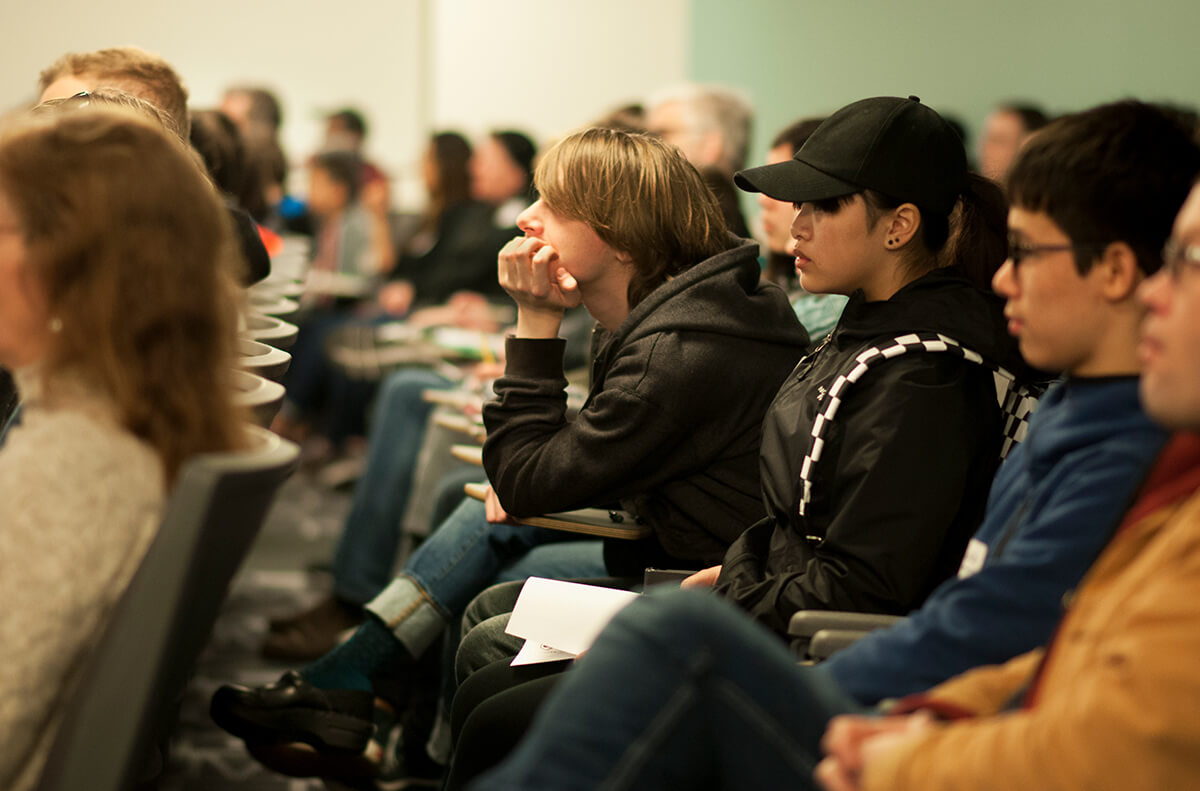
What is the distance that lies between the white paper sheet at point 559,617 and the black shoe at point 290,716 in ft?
2.18

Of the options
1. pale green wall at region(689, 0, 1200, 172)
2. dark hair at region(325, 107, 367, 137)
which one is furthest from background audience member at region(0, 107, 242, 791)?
dark hair at region(325, 107, 367, 137)

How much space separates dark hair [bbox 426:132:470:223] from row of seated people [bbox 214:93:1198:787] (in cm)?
368

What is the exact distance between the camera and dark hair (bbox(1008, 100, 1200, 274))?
1279mm

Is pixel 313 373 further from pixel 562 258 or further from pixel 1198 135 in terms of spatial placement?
pixel 1198 135

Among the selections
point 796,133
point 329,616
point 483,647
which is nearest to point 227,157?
point 329,616

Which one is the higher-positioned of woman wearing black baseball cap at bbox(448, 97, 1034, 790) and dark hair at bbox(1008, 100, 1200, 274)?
dark hair at bbox(1008, 100, 1200, 274)

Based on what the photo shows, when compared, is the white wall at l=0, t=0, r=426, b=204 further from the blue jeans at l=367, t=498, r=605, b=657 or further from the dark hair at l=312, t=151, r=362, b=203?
the blue jeans at l=367, t=498, r=605, b=657

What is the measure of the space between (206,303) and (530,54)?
24.3 ft

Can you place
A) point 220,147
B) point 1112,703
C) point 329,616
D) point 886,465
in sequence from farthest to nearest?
point 220,147
point 329,616
point 886,465
point 1112,703

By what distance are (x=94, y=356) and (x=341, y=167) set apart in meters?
5.93

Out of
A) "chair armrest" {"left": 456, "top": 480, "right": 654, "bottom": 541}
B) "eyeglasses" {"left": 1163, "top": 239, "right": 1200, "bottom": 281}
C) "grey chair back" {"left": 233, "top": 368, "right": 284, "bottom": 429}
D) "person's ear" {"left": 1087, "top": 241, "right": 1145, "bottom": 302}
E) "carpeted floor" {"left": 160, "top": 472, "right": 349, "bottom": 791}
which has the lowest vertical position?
"carpeted floor" {"left": 160, "top": 472, "right": 349, "bottom": 791}

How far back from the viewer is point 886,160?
1.73 m

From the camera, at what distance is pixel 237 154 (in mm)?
3615

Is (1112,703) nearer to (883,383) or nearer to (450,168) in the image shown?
(883,383)
